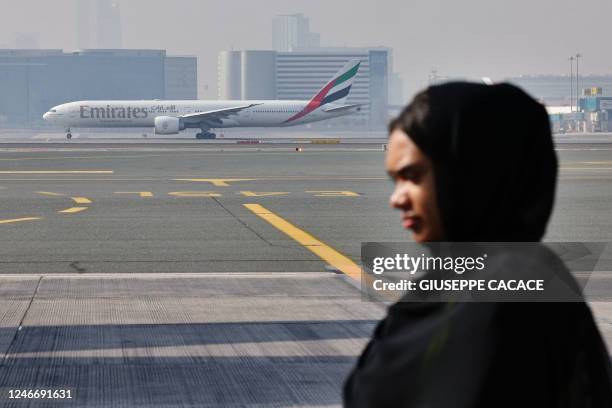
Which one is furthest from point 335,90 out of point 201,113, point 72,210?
point 72,210

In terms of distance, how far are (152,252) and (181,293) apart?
5.25 m

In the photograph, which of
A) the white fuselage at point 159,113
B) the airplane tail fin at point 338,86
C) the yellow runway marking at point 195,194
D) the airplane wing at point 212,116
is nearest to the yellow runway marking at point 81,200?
the yellow runway marking at point 195,194

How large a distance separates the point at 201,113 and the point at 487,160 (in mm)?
109682

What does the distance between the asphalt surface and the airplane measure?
7347 centimetres

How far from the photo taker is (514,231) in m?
1.75

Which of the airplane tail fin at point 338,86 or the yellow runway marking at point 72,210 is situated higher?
the airplane tail fin at point 338,86

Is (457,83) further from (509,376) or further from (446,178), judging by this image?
(509,376)

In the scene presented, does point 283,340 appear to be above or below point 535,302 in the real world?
below

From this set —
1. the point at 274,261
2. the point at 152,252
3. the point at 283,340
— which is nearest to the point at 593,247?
the point at 283,340

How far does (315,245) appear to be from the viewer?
741 inches

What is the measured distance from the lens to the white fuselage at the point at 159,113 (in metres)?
108

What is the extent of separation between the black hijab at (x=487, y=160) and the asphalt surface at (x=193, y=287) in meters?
6.05

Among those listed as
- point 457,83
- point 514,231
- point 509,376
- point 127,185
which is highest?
point 457,83

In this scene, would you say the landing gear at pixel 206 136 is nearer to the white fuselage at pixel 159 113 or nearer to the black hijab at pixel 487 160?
the white fuselage at pixel 159 113
